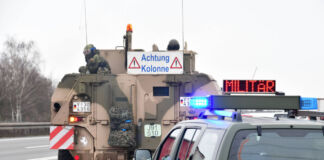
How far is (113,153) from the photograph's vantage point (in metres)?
9.70

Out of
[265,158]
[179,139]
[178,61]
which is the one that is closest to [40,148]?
[178,61]

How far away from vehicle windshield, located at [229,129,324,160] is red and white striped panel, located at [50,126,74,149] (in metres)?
6.43

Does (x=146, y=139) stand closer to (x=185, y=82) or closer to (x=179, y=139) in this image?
(x=185, y=82)

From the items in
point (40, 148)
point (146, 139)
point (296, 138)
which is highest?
point (296, 138)

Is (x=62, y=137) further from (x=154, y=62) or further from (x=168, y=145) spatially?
(x=168, y=145)

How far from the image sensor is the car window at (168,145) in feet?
16.9

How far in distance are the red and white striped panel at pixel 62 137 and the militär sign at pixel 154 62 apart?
→ 154cm

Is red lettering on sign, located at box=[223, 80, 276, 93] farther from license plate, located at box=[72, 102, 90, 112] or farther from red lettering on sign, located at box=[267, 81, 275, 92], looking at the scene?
license plate, located at box=[72, 102, 90, 112]

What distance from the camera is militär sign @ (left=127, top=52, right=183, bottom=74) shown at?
10.3m

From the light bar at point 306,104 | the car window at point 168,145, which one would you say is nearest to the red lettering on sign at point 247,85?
the car window at point 168,145

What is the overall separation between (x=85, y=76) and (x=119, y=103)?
2.45ft

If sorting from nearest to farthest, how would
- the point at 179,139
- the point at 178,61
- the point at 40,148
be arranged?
the point at 179,139, the point at 178,61, the point at 40,148

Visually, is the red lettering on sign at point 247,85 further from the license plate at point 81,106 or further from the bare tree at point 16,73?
the bare tree at point 16,73

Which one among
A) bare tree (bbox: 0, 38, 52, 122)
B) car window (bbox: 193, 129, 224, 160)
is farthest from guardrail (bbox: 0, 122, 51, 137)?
bare tree (bbox: 0, 38, 52, 122)
